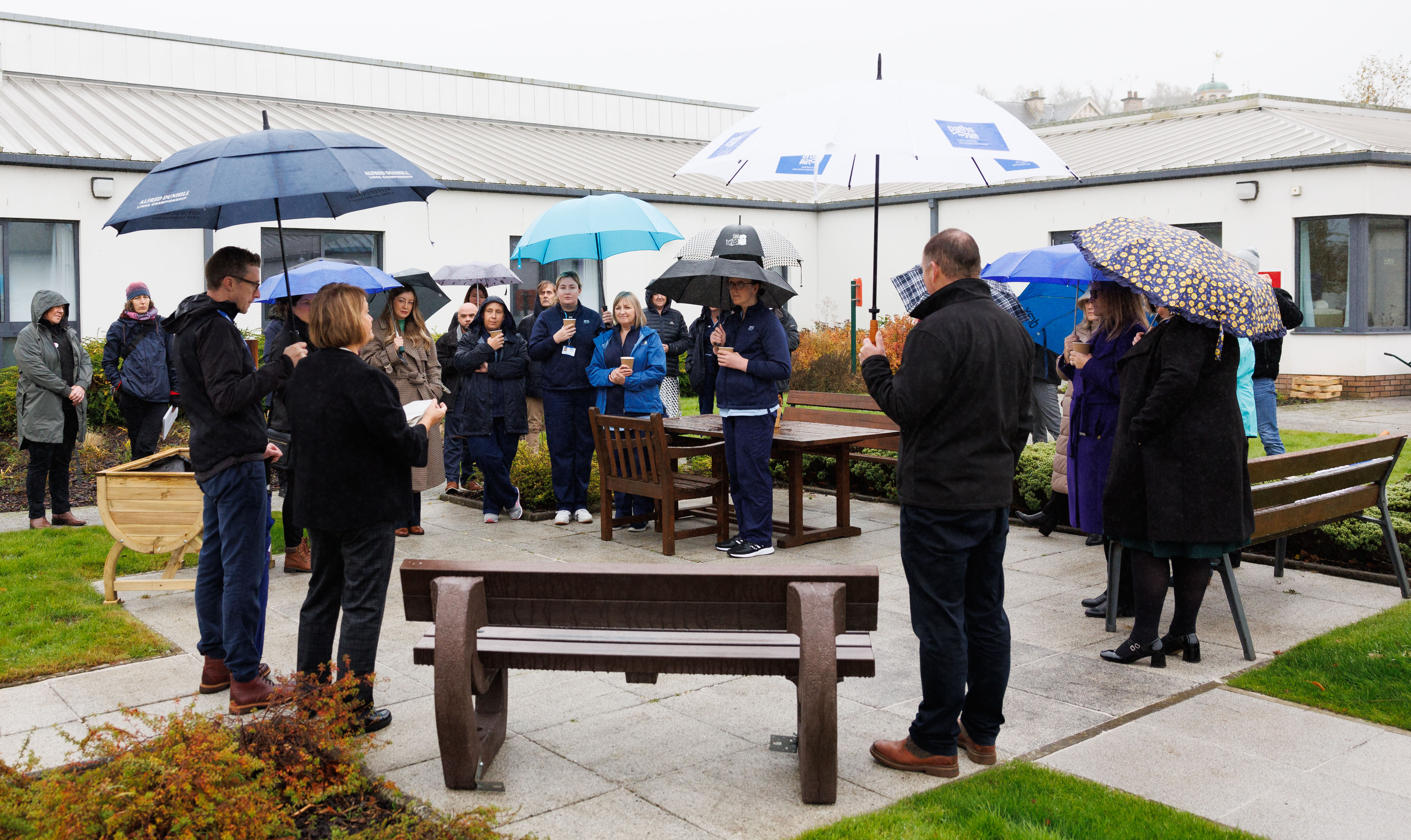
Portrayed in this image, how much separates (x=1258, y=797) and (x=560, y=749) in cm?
250

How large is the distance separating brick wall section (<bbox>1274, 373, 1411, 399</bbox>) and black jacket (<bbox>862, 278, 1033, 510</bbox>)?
14897 mm

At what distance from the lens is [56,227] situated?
47.2 feet

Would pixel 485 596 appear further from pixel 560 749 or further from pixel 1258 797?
pixel 1258 797

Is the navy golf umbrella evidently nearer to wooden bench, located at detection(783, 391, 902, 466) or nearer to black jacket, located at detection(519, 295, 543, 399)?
wooden bench, located at detection(783, 391, 902, 466)

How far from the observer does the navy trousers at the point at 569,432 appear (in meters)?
9.02

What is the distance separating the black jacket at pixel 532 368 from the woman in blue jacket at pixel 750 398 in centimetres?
302

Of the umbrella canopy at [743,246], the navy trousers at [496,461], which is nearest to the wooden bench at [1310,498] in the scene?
the umbrella canopy at [743,246]

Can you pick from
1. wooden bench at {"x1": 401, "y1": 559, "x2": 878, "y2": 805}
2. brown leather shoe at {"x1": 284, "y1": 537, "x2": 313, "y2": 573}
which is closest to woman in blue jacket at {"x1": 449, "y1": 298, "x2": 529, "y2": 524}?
brown leather shoe at {"x1": 284, "y1": 537, "x2": 313, "y2": 573}

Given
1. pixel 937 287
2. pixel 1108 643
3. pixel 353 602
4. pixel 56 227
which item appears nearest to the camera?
pixel 937 287

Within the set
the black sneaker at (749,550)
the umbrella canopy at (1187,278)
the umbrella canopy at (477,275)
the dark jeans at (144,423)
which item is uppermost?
the umbrella canopy at (477,275)

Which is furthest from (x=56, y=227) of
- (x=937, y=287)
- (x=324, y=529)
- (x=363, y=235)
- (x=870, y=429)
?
(x=937, y=287)

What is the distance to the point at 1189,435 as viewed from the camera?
5.11m

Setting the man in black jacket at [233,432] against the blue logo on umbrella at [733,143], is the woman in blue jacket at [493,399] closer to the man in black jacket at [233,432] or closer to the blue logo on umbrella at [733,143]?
the blue logo on umbrella at [733,143]

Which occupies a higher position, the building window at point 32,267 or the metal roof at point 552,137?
the metal roof at point 552,137
